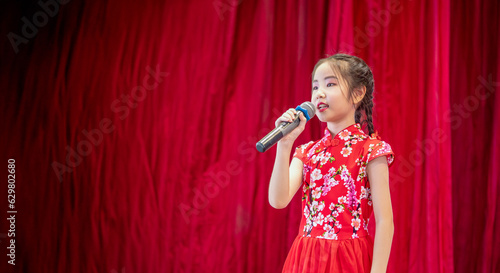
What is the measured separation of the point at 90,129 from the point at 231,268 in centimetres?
89

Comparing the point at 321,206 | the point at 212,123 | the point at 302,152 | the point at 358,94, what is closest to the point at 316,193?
the point at 321,206

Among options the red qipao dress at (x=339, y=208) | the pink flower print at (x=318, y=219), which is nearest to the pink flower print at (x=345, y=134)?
the red qipao dress at (x=339, y=208)

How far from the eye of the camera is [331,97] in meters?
1.20

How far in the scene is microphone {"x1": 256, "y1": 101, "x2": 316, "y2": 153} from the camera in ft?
3.35

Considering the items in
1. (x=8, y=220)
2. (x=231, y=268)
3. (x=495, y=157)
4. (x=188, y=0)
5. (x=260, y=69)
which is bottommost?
(x=231, y=268)

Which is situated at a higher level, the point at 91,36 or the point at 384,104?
the point at 91,36

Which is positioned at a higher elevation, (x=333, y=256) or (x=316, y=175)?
(x=316, y=175)

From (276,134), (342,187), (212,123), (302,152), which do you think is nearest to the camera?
(276,134)

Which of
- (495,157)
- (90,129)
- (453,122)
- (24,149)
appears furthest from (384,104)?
(24,149)

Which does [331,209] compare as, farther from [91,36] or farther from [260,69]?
[91,36]

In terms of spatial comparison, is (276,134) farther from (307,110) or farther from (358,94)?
(358,94)

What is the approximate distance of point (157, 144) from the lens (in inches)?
82.8

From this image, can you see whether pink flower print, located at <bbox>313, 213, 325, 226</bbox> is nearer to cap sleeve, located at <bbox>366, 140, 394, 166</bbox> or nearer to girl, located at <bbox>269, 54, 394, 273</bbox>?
girl, located at <bbox>269, 54, 394, 273</bbox>

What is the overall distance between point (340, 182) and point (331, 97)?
21 centimetres
